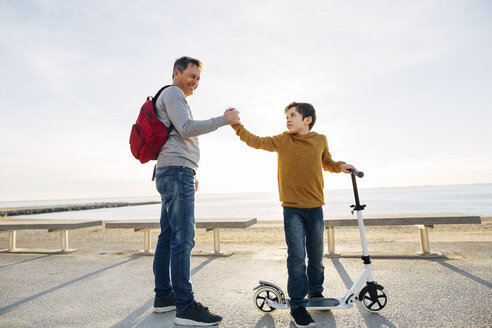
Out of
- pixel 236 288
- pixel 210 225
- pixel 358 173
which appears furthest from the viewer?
pixel 210 225

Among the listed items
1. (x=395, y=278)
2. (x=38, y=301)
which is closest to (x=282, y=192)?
(x=395, y=278)

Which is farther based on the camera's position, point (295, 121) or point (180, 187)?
Result: point (295, 121)

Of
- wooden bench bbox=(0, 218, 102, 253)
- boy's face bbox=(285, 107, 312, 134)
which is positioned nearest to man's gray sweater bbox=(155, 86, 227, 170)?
boy's face bbox=(285, 107, 312, 134)

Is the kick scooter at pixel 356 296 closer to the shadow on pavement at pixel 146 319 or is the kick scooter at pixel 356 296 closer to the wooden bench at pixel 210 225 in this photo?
the shadow on pavement at pixel 146 319

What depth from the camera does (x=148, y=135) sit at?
271 centimetres

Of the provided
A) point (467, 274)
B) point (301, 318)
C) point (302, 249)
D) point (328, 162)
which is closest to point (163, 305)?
point (301, 318)

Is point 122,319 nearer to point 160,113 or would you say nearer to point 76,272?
point 160,113

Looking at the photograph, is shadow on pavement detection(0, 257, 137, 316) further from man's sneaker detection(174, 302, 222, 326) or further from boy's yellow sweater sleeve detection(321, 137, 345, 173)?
boy's yellow sweater sleeve detection(321, 137, 345, 173)

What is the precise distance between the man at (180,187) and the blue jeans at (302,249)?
713 mm

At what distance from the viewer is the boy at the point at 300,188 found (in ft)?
8.58

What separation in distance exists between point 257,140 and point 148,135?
3.23ft

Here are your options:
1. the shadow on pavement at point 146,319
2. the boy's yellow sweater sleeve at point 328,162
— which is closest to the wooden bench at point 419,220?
the boy's yellow sweater sleeve at point 328,162

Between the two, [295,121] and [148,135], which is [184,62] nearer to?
[148,135]

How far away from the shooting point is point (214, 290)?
3.55 metres
